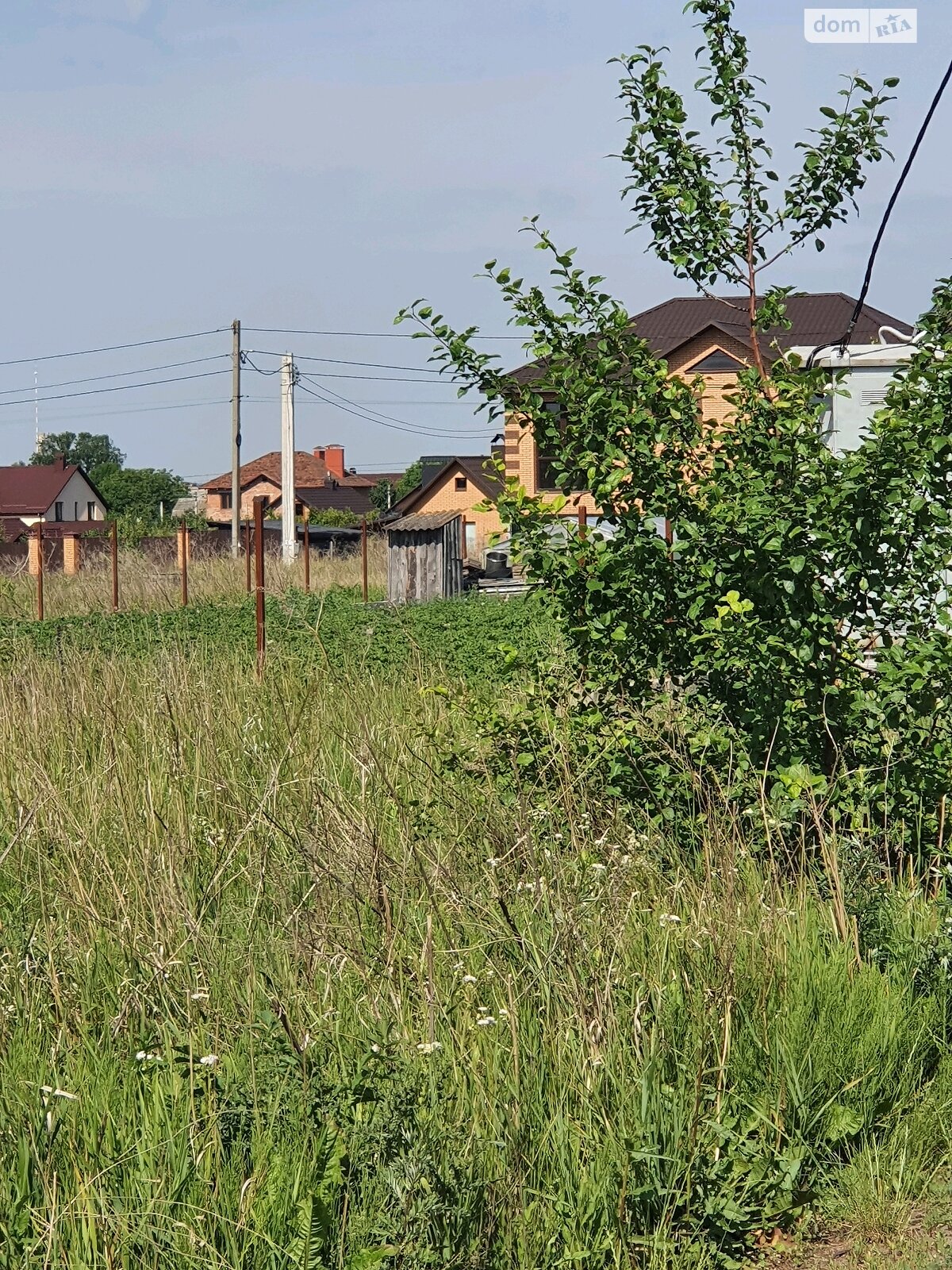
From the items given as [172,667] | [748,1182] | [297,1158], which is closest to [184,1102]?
[297,1158]

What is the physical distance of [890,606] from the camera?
4789 mm

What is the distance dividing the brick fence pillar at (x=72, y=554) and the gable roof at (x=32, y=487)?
152 feet

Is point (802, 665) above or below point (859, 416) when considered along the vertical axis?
below

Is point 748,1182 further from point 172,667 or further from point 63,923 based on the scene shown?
point 172,667

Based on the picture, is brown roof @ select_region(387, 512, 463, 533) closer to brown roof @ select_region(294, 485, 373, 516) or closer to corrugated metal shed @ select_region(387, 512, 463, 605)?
corrugated metal shed @ select_region(387, 512, 463, 605)

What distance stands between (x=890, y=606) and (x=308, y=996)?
102 inches

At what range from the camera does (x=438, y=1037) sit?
330 centimetres

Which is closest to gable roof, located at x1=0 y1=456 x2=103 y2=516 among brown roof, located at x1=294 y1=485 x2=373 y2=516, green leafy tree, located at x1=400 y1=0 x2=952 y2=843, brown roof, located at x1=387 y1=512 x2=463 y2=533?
brown roof, located at x1=294 y1=485 x2=373 y2=516

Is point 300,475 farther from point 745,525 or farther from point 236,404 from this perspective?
point 745,525

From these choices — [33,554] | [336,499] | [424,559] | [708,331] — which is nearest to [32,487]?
[336,499]

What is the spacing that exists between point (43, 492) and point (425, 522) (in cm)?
5875

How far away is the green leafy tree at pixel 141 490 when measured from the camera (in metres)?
100

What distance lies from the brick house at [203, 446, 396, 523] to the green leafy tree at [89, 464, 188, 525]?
5.99m

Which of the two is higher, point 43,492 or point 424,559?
point 43,492
